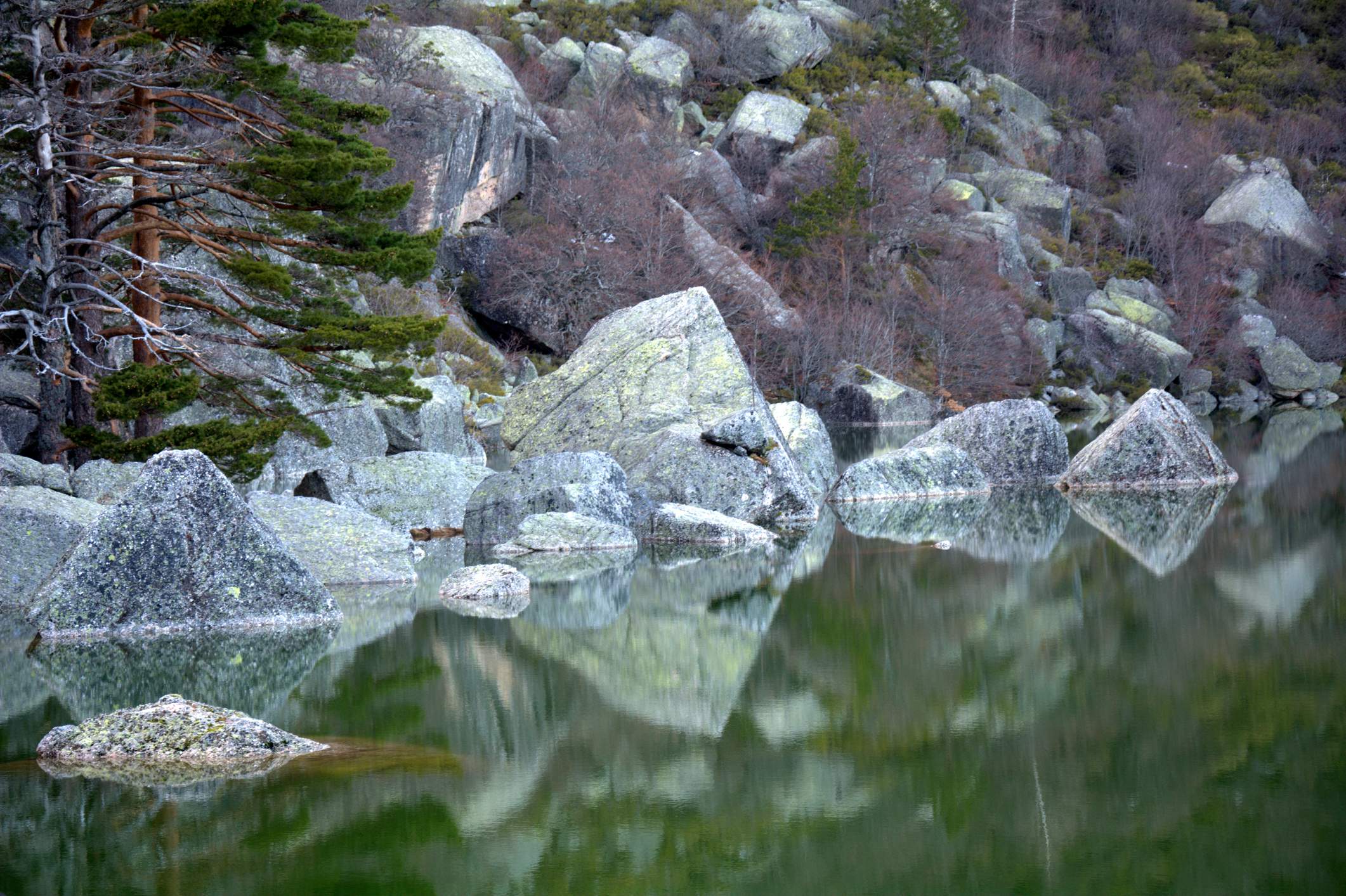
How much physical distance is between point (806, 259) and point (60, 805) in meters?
44.0

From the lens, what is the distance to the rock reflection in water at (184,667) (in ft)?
24.3

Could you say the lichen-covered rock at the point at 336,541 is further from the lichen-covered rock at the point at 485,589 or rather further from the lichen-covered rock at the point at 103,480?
the lichen-covered rock at the point at 103,480

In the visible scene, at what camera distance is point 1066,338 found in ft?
163

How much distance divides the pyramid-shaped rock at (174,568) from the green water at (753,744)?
0.43 m

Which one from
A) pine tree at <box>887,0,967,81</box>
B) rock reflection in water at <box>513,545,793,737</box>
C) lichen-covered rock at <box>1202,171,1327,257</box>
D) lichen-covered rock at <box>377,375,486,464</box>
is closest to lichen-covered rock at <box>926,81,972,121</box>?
pine tree at <box>887,0,967,81</box>

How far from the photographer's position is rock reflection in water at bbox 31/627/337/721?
24.3ft

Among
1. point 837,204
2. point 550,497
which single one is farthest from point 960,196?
point 550,497

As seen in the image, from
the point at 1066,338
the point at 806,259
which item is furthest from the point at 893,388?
the point at 1066,338

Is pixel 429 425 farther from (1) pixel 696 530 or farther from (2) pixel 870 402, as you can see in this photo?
(2) pixel 870 402

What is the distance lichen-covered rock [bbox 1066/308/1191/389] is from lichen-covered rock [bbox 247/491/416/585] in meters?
39.0

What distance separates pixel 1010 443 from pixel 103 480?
12.7m

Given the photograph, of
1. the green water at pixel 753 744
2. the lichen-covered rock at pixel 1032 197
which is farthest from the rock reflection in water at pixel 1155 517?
the lichen-covered rock at pixel 1032 197

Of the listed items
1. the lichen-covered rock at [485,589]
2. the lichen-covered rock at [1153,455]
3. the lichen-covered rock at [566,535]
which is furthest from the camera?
the lichen-covered rock at [1153,455]

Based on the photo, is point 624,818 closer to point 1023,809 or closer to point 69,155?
point 1023,809
